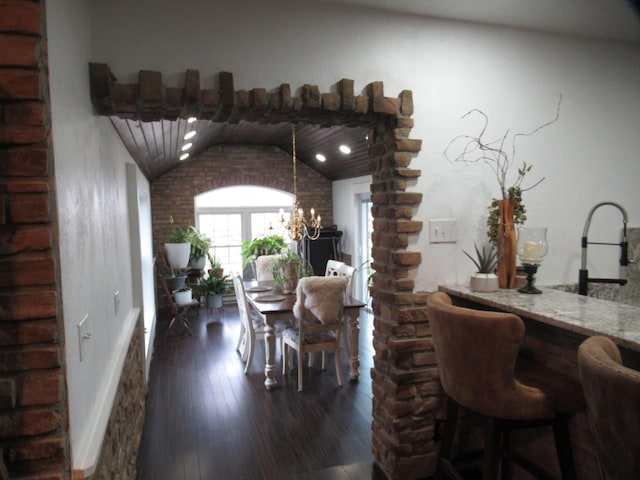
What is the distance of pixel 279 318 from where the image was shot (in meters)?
4.17

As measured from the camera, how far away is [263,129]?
6.42 m

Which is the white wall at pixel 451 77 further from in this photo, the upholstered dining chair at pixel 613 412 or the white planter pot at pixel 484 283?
the upholstered dining chair at pixel 613 412

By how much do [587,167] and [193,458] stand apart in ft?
9.90

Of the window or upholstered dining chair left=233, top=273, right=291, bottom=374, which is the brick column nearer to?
upholstered dining chair left=233, top=273, right=291, bottom=374

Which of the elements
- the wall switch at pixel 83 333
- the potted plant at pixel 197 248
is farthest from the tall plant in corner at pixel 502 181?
the potted plant at pixel 197 248

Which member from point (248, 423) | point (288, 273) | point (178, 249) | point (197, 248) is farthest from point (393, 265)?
Result: point (197, 248)

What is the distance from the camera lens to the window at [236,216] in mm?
7887

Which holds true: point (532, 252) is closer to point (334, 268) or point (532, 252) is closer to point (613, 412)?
point (613, 412)

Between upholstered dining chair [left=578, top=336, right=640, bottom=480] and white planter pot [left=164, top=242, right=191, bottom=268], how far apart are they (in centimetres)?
623

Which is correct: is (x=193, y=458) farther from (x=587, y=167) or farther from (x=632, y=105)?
(x=632, y=105)

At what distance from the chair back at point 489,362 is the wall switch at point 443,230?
0.74 metres

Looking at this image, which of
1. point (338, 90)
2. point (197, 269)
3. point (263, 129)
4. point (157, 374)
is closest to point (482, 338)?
point (338, 90)

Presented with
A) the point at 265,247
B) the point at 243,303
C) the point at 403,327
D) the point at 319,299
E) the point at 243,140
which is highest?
the point at 243,140

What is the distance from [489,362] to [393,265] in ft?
2.82
